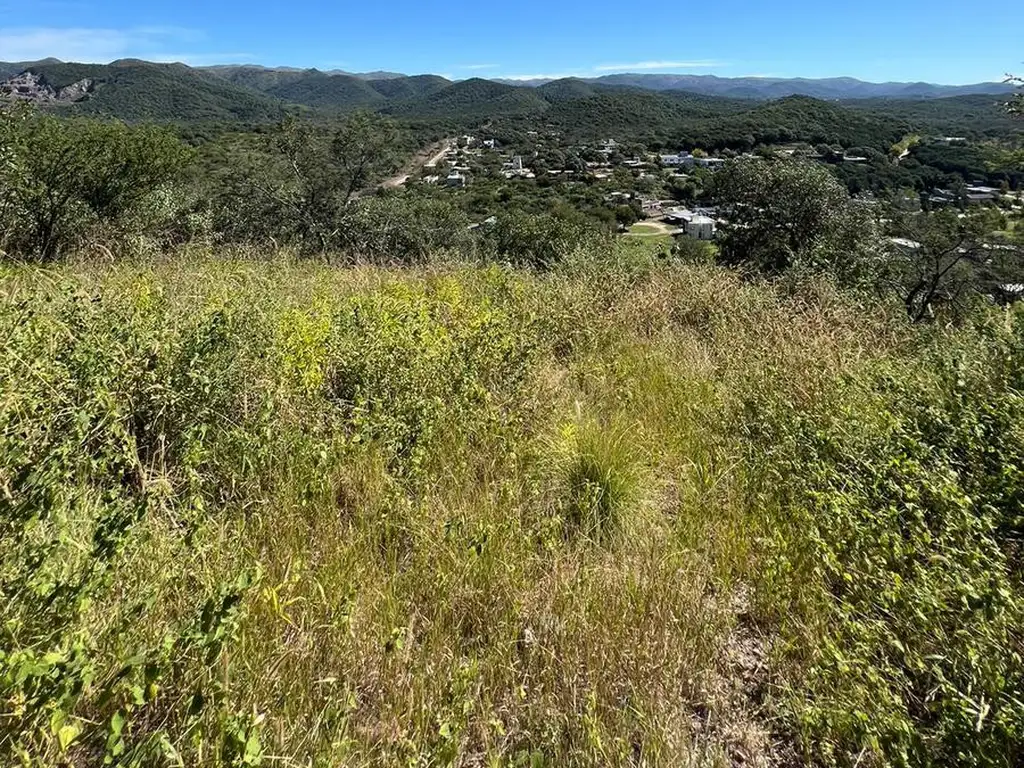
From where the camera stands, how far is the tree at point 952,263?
8523mm

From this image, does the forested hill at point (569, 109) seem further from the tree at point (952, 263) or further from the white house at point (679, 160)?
the tree at point (952, 263)

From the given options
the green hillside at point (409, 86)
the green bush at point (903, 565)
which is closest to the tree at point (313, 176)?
the green bush at point (903, 565)

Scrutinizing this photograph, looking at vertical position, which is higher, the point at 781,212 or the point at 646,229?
the point at 781,212

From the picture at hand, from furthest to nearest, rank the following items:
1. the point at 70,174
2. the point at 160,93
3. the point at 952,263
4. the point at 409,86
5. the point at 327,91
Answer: the point at 409,86
the point at 327,91
the point at 160,93
the point at 70,174
the point at 952,263

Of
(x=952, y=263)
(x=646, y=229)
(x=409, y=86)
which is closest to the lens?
(x=952, y=263)

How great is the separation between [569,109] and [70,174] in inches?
3443

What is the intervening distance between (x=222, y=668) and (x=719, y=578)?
A: 5.58 feet

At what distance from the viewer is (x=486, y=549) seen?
2104mm

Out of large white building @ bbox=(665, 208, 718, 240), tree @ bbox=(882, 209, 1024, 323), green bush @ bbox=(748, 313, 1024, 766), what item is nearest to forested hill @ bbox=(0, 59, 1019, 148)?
large white building @ bbox=(665, 208, 718, 240)

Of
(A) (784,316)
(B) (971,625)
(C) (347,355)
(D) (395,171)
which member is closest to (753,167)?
(A) (784,316)

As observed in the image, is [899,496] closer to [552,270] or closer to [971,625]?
[971,625]

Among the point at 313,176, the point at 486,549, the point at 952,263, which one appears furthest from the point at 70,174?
the point at 952,263

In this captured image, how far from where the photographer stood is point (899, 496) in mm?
2180

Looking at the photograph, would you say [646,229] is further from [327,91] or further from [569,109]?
[327,91]
